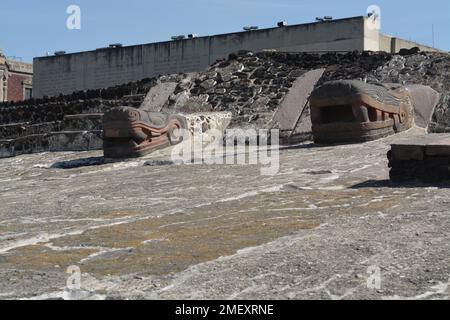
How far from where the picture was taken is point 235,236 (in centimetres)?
456

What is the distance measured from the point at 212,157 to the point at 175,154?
4.40ft

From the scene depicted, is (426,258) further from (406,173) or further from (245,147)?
(245,147)

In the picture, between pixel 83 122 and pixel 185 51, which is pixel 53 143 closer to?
pixel 83 122

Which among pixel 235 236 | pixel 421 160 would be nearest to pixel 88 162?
pixel 421 160

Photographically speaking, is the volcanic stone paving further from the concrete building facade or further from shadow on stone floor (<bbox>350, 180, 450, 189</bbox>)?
the concrete building facade

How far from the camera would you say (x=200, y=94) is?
14.6 meters

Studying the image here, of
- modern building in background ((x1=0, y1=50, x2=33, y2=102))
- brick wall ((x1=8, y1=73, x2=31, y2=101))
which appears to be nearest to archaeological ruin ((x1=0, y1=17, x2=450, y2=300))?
modern building in background ((x1=0, y1=50, x2=33, y2=102))

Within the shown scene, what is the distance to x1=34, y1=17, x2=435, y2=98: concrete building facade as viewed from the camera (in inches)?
794

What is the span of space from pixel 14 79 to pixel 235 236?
31.5 meters

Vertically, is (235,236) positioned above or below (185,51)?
below

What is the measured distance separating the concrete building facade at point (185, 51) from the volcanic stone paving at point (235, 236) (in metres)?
12.6

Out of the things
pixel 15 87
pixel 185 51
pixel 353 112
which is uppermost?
pixel 185 51

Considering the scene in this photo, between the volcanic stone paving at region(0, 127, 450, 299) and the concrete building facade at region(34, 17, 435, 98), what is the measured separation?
12.6 meters

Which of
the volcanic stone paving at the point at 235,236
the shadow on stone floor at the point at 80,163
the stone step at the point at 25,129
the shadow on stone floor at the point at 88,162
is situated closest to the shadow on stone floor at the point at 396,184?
the volcanic stone paving at the point at 235,236
